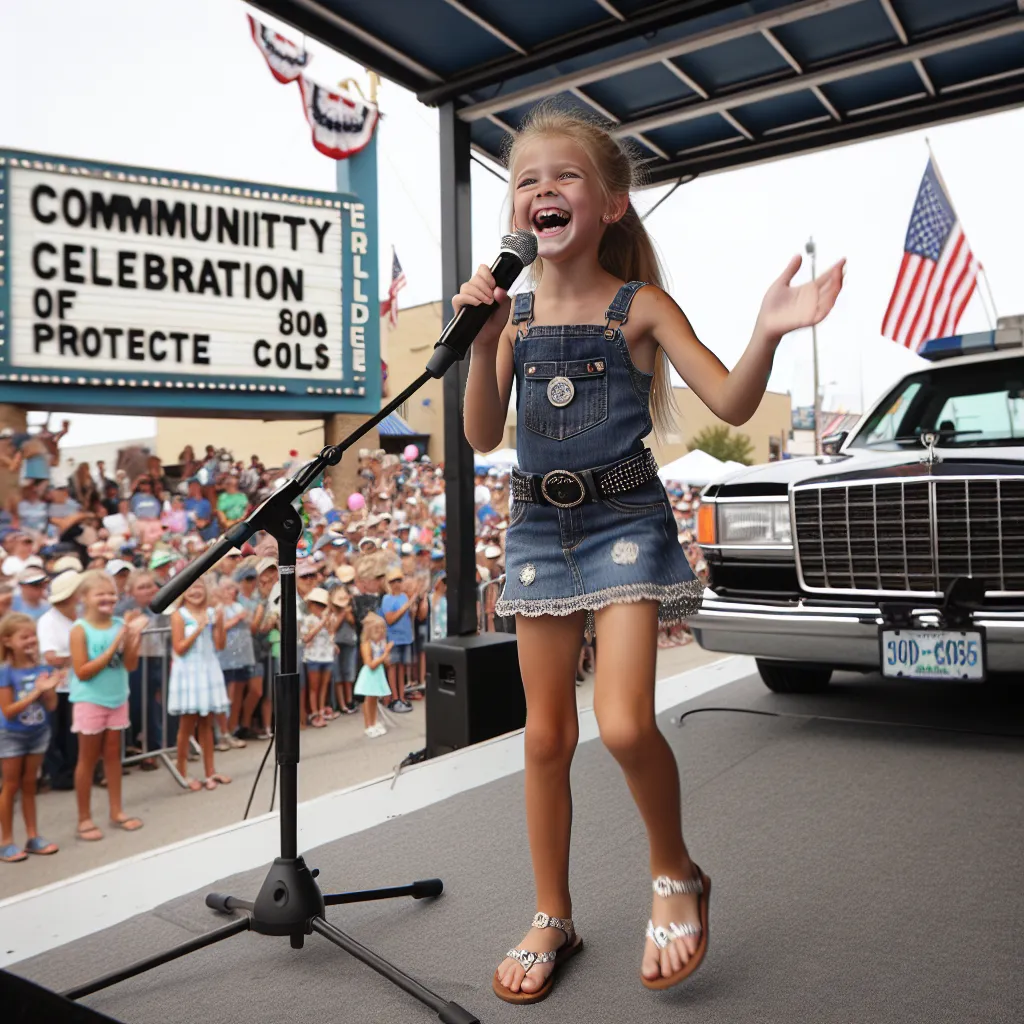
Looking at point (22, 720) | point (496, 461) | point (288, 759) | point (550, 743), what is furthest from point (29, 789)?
point (496, 461)

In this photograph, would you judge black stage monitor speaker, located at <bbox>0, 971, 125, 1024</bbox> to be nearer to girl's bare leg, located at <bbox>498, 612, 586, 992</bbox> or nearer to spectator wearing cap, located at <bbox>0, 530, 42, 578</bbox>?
girl's bare leg, located at <bbox>498, 612, 586, 992</bbox>

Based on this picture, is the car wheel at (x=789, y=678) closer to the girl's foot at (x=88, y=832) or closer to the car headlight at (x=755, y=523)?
the car headlight at (x=755, y=523)

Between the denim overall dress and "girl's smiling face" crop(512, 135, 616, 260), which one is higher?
"girl's smiling face" crop(512, 135, 616, 260)

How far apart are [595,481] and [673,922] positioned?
0.84 m

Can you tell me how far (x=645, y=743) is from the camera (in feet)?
5.98

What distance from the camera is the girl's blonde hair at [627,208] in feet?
6.39

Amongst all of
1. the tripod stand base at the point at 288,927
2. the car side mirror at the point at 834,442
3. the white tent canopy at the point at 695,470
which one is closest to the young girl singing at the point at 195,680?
the car side mirror at the point at 834,442

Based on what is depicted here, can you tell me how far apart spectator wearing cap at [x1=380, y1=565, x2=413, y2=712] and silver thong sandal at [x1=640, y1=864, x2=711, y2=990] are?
234 inches

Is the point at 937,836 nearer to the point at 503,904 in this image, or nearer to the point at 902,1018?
the point at 902,1018

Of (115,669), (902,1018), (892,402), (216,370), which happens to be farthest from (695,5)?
(216,370)

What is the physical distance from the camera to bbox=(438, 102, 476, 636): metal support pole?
421 centimetres

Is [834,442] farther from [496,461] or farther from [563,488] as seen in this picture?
[496,461]

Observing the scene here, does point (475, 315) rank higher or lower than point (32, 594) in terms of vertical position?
higher

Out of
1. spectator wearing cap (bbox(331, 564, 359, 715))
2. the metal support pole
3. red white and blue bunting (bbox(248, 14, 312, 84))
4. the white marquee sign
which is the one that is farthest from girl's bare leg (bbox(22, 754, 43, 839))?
red white and blue bunting (bbox(248, 14, 312, 84))
